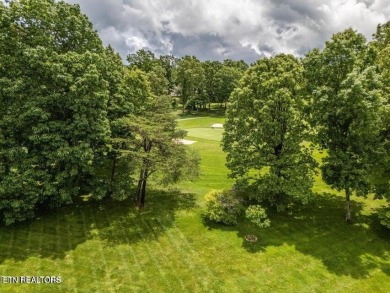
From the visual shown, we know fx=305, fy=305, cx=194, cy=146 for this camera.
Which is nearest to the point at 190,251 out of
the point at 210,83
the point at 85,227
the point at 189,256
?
the point at 189,256

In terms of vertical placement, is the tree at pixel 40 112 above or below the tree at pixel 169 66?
below

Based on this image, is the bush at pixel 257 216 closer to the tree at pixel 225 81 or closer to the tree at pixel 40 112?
the tree at pixel 40 112

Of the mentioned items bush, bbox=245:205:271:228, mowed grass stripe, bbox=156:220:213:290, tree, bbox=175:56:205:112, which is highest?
tree, bbox=175:56:205:112

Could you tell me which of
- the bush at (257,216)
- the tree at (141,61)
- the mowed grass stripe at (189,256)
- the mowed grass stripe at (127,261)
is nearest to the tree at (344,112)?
the bush at (257,216)

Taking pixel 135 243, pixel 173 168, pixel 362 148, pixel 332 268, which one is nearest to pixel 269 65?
pixel 362 148

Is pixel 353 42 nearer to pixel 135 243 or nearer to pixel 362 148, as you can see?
pixel 362 148

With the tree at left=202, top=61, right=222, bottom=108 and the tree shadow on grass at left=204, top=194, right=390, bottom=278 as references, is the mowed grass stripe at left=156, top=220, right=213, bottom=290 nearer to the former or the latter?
the tree shadow on grass at left=204, top=194, right=390, bottom=278

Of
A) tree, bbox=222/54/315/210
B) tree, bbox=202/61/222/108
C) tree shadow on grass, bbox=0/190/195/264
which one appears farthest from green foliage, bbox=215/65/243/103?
tree shadow on grass, bbox=0/190/195/264
